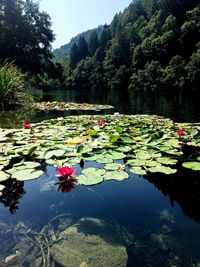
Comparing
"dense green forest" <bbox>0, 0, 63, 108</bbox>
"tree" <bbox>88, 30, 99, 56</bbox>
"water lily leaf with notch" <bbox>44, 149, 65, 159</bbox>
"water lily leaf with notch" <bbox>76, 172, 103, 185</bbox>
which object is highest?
"tree" <bbox>88, 30, 99, 56</bbox>

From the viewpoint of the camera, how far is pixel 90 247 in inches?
63.0

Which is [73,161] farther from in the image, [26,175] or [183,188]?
[183,188]

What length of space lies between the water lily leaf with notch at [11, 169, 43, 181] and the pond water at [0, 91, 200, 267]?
82 millimetres

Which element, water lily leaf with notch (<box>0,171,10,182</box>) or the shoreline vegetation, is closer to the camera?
water lily leaf with notch (<box>0,171,10,182</box>)

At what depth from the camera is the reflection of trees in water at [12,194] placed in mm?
2152

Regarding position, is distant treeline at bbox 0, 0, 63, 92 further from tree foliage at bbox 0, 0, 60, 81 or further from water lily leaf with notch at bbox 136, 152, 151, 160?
water lily leaf with notch at bbox 136, 152, 151, 160

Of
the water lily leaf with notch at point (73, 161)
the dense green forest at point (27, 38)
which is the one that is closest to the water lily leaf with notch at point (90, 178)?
the water lily leaf with notch at point (73, 161)

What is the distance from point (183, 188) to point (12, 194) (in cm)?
156

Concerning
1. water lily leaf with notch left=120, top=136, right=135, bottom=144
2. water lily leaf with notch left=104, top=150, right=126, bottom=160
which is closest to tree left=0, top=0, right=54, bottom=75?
water lily leaf with notch left=120, top=136, right=135, bottom=144

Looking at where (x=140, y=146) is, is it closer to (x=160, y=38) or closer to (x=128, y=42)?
(x=160, y=38)

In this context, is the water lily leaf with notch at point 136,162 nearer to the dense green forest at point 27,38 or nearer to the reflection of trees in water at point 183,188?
the reflection of trees in water at point 183,188

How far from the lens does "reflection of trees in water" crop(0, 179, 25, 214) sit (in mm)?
2152

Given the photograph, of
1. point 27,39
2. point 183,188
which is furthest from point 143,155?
point 27,39

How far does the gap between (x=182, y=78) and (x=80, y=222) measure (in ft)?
105
